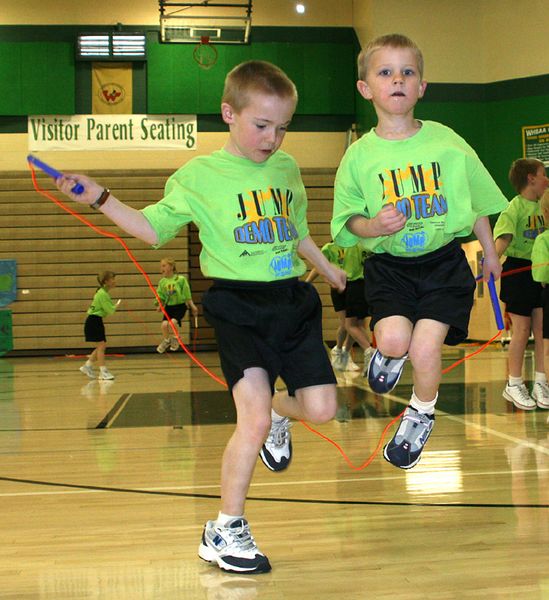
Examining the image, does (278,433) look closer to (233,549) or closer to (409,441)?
(409,441)

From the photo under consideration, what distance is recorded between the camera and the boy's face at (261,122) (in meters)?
2.86

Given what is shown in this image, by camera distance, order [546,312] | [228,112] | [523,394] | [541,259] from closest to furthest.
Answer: [228,112]
[541,259]
[546,312]
[523,394]

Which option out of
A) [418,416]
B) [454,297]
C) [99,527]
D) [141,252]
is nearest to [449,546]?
[418,416]

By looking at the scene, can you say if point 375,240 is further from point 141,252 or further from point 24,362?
point 141,252

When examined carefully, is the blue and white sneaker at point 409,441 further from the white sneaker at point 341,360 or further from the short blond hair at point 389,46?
the white sneaker at point 341,360

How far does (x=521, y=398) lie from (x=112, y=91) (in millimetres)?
11109

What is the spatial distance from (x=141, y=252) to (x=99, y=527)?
12541 mm

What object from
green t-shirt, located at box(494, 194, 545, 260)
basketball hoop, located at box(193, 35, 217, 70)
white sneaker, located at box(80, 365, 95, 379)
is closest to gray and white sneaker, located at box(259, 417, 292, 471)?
green t-shirt, located at box(494, 194, 545, 260)

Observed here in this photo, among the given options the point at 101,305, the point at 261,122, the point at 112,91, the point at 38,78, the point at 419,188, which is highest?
the point at 38,78

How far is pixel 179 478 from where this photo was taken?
14.4 ft

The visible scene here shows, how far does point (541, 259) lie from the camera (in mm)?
5734

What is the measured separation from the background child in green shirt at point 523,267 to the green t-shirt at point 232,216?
137 inches

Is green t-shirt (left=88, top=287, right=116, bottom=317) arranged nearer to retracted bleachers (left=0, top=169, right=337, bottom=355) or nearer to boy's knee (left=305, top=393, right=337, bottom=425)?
retracted bleachers (left=0, top=169, right=337, bottom=355)

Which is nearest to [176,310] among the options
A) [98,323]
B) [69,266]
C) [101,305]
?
[101,305]
